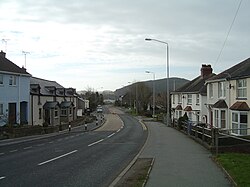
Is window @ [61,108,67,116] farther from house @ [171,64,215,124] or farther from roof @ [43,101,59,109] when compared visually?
house @ [171,64,215,124]

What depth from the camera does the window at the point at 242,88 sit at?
27266 mm

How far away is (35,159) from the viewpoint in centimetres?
1728

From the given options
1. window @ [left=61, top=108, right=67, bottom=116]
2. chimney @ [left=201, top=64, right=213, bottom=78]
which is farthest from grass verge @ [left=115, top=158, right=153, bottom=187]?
window @ [left=61, top=108, right=67, bottom=116]

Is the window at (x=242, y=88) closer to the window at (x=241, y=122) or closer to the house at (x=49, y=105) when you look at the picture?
the window at (x=241, y=122)

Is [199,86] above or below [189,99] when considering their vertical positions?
above

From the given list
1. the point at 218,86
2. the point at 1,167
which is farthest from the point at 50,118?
the point at 1,167

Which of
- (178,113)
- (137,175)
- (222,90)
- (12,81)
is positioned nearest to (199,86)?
(178,113)

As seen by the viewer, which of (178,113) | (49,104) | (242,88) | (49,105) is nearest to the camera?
(242,88)

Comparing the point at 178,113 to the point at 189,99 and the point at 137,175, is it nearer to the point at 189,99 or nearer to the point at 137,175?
the point at 189,99

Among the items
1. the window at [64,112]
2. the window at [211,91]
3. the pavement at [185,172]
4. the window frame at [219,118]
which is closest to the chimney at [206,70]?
the window at [211,91]

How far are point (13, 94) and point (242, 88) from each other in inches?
860

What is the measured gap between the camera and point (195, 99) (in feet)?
171

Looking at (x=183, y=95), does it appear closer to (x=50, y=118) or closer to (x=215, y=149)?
(x=50, y=118)

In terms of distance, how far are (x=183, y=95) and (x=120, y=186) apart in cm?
4804
